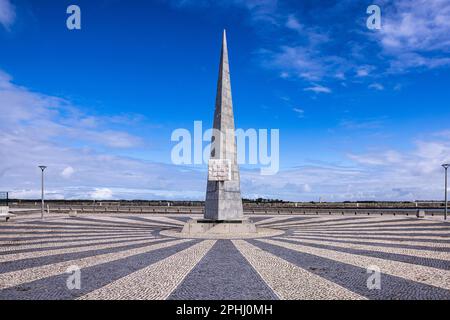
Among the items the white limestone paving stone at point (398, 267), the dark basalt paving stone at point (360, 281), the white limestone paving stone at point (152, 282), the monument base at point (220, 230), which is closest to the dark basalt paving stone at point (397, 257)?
the white limestone paving stone at point (398, 267)

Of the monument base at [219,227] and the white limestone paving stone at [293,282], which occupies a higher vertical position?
the white limestone paving stone at [293,282]

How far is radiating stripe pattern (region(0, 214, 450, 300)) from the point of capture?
809 centimetres

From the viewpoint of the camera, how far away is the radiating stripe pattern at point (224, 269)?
26.6 ft

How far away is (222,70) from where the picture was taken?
22797 millimetres

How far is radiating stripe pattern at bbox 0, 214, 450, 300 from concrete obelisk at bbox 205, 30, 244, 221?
195 inches

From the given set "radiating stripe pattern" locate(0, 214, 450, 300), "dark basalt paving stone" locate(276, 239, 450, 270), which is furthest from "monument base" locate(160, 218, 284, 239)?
"dark basalt paving stone" locate(276, 239, 450, 270)

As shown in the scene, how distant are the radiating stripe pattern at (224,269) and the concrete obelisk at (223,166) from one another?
4.95m

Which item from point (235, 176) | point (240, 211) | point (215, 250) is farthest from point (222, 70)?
point (215, 250)

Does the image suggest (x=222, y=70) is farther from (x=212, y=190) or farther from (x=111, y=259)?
(x=111, y=259)

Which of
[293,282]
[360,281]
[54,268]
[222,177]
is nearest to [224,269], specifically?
[293,282]

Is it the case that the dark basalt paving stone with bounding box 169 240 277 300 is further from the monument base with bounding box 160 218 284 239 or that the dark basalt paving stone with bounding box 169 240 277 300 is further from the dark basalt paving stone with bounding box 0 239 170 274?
the monument base with bounding box 160 218 284 239

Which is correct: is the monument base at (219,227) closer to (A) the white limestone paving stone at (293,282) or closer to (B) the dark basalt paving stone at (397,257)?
(B) the dark basalt paving stone at (397,257)
